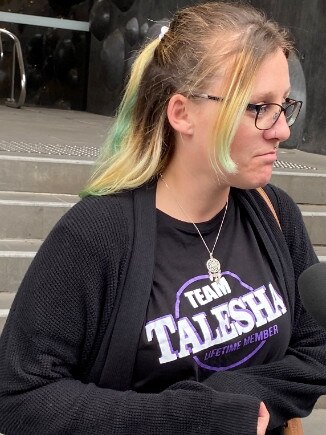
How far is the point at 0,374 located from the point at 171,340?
33 centimetres

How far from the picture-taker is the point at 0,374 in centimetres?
166

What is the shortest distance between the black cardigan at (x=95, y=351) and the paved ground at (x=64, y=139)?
7.84 ft

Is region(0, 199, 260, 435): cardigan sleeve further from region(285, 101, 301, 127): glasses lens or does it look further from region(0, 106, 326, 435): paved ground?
region(0, 106, 326, 435): paved ground

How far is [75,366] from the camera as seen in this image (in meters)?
1.69

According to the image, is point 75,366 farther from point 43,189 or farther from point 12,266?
point 43,189

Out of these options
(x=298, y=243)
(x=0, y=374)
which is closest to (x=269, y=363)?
(x=298, y=243)

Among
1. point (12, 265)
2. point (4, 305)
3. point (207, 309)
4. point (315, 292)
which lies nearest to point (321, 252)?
point (12, 265)

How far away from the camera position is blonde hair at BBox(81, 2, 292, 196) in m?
1.67

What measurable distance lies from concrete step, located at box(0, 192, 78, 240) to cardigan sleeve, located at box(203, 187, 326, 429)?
2.97 meters

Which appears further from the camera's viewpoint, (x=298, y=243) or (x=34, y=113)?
(x=34, y=113)

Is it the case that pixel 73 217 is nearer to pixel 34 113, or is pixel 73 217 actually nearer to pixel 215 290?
pixel 215 290

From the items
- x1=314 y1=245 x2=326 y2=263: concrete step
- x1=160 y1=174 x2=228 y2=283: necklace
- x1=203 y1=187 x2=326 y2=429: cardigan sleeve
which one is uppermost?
x1=160 y1=174 x2=228 y2=283: necklace

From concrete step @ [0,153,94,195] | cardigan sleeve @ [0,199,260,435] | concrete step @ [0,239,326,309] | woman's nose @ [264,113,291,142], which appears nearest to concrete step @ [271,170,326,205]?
concrete step @ [0,153,94,195]

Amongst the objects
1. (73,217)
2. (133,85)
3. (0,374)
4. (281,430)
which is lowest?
(281,430)
